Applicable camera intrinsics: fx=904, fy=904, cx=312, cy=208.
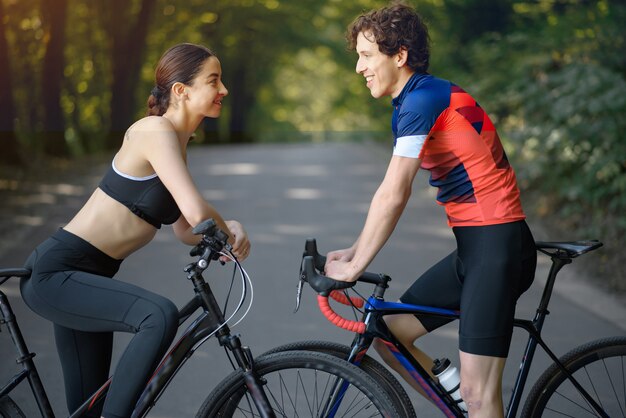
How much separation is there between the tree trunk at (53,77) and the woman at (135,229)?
1731cm

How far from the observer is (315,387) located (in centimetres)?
334

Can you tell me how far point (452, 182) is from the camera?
3.17 metres

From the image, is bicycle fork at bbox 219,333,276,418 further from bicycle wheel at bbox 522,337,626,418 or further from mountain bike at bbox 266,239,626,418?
bicycle wheel at bbox 522,337,626,418

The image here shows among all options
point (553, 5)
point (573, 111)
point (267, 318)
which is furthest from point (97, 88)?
point (267, 318)

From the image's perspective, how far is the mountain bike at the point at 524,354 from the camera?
10.5 ft

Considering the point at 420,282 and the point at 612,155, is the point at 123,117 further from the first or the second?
the point at 420,282

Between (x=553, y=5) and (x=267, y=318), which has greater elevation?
(x=553, y=5)

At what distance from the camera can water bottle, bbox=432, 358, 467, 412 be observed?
3387mm

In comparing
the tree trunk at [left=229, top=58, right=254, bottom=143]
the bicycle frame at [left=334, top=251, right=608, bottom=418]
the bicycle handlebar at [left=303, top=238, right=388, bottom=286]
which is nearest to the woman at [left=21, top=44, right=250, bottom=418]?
the bicycle handlebar at [left=303, top=238, right=388, bottom=286]

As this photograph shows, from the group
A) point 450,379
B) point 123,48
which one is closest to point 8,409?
point 450,379

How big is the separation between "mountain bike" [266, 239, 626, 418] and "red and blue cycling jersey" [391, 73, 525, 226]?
35cm

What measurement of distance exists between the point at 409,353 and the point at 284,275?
5168 millimetres

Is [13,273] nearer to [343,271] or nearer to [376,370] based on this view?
[343,271]

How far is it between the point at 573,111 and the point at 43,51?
50.2ft
